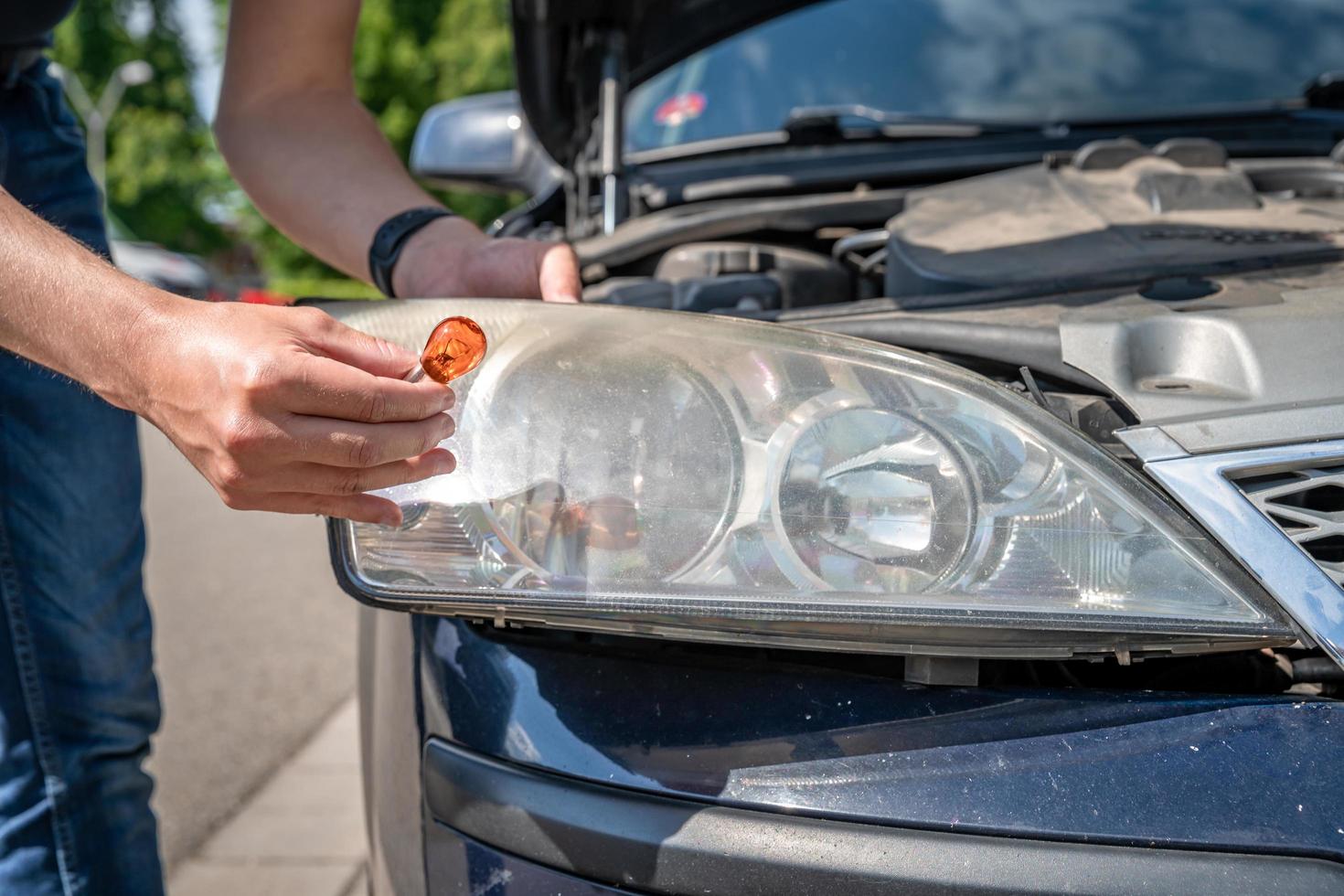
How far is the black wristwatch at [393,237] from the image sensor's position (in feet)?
4.65

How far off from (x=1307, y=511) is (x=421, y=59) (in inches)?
1043

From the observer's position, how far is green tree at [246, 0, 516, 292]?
23.6m

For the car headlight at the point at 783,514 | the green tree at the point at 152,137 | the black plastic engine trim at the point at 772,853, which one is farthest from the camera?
the green tree at the point at 152,137

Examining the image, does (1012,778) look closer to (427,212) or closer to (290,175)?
(427,212)

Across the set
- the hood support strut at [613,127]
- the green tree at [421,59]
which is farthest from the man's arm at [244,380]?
the green tree at [421,59]

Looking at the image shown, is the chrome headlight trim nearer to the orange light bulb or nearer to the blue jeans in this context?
the orange light bulb

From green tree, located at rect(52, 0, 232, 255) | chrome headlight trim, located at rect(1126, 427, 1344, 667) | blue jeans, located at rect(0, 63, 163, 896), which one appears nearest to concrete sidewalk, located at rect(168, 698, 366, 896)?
blue jeans, located at rect(0, 63, 163, 896)

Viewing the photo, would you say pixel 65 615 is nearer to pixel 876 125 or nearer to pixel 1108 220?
pixel 1108 220

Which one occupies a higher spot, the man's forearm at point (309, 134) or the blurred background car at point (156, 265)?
the man's forearm at point (309, 134)

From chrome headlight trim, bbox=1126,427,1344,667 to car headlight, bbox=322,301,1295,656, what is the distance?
18mm

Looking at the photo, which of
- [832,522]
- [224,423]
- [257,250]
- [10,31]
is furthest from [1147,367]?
[257,250]

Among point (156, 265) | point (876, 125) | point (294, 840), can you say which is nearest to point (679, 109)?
point (876, 125)

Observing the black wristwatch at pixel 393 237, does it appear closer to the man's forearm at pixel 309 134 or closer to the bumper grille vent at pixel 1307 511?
the man's forearm at pixel 309 134

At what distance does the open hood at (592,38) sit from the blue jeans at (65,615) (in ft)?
2.60
